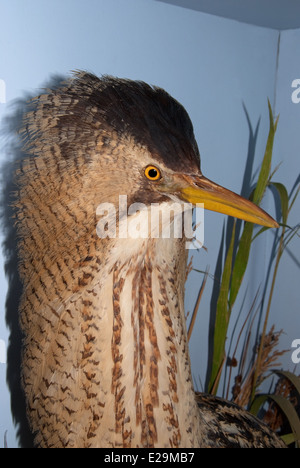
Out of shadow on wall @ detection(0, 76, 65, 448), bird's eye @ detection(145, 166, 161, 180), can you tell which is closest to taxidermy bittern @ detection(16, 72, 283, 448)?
bird's eye @ detection(145, 166, 161, 180)

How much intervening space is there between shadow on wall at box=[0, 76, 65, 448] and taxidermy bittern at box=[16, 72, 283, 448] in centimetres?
23

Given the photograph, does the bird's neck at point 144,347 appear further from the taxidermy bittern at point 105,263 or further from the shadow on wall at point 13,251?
the shadow on wall at point 13,251

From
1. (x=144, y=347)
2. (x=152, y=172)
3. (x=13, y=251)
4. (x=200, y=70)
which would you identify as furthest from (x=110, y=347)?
(x=200, y=70)

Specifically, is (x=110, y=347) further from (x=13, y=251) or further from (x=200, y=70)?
(x=200, y=70)

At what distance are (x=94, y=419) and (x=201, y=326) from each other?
836 millimetres

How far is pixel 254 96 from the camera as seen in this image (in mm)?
1517

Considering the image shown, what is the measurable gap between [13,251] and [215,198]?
0.48 metres

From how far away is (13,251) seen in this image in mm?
1011

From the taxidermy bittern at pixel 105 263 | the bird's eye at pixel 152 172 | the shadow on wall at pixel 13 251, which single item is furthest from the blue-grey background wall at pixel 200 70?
the bird's eye at pixel 152 172

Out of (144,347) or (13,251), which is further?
(13,251)

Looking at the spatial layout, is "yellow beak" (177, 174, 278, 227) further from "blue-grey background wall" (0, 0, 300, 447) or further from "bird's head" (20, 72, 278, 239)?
"blue-grey background wall" (0, 0, 300, 447)

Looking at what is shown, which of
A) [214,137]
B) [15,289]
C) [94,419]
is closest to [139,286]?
[94,419]

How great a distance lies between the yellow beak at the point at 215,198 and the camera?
0.72m

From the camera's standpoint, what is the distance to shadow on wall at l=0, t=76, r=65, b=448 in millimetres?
975
